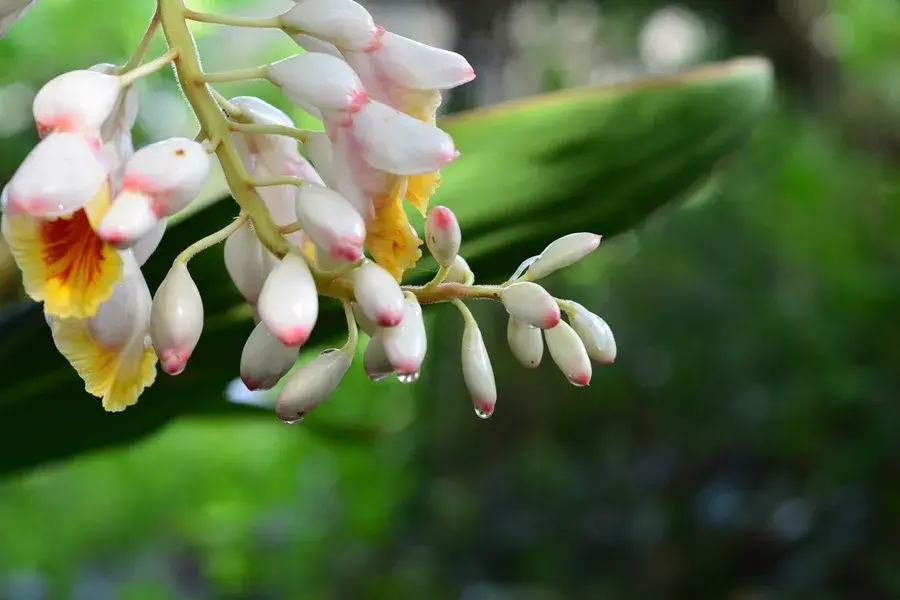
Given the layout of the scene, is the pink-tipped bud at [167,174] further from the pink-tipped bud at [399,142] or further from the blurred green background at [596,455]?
the blurred green background at [596,455]

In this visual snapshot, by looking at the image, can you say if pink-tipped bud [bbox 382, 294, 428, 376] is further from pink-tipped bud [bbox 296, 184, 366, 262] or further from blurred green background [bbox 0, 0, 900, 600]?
blurred green background [bbox 0, 0, 900, 600]

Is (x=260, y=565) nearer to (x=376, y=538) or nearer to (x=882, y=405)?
(x=376, y=538)

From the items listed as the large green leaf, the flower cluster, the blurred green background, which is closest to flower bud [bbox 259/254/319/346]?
the flower cluster

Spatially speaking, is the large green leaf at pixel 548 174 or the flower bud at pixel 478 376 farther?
the large green leaf at pixel 548 174

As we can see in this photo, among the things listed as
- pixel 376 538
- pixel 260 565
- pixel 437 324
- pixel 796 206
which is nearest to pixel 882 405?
pixel 796 206

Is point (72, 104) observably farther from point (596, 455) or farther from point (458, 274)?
point (596, 455)

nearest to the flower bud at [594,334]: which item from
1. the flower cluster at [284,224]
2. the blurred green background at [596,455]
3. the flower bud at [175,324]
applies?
the flower cluster at [284,224]
